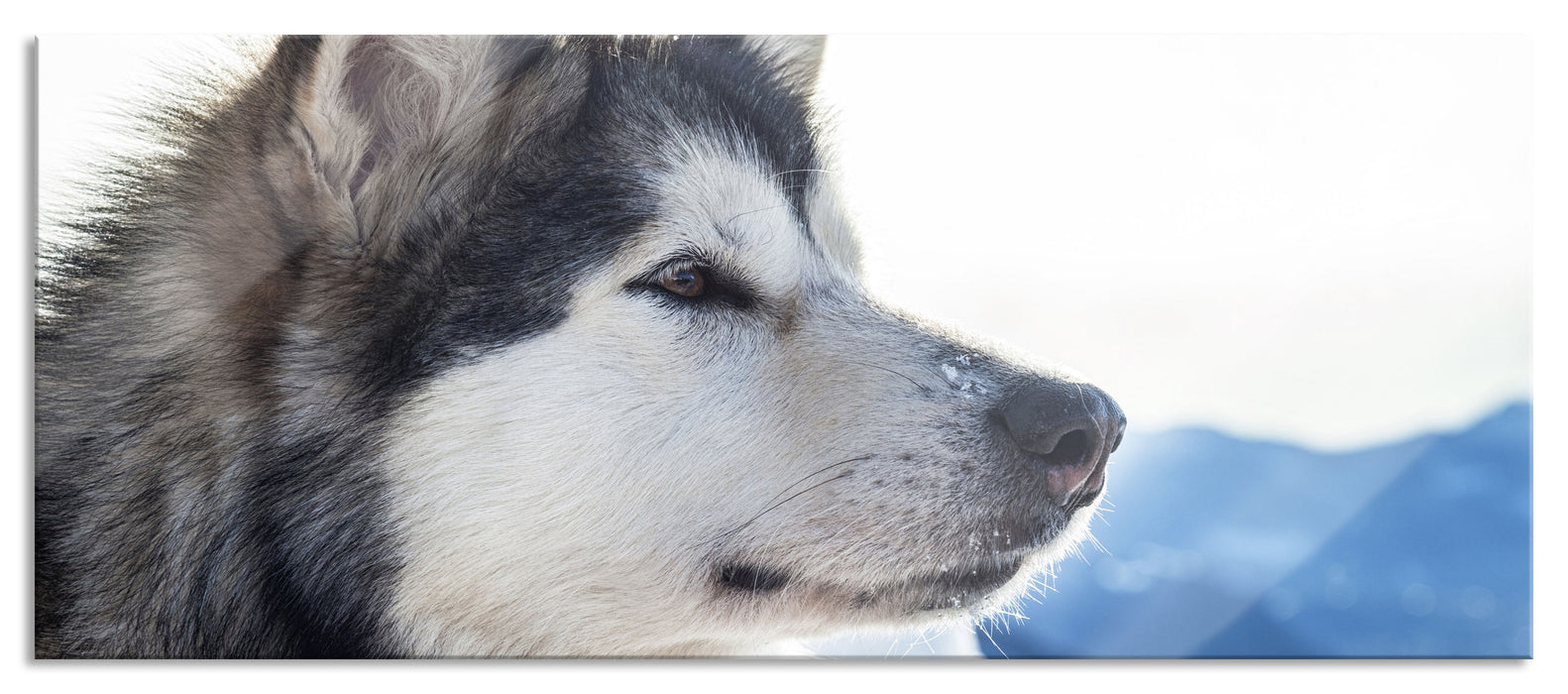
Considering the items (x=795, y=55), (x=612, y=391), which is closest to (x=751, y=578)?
(x=612, y=391)

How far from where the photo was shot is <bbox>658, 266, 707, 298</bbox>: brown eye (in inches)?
58.9

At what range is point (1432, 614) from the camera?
1919mm

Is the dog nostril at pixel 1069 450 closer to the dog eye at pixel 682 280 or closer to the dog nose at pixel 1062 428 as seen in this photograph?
the dog nose at pixel 1062 428

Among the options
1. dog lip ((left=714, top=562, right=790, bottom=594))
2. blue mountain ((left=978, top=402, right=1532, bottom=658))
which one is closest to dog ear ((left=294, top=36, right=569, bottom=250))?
dog lip ((left=714, top=562, right=790, bottom=594))

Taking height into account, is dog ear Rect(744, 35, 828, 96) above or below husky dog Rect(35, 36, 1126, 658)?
above

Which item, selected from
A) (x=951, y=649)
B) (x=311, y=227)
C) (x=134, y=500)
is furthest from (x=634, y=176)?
(x=951, y=649)

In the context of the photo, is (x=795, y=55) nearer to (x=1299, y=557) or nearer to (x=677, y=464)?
(x=677, y=464)

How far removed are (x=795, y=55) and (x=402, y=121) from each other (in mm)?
674

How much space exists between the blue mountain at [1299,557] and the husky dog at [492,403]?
0.44 metres

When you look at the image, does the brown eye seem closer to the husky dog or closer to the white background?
the husky dog

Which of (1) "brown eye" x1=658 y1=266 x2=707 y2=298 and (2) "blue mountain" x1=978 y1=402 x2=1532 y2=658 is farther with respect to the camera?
(2) "blue mountain" x1=978 y1=402 x2=1532 y2=658

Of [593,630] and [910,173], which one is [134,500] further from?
[910,173]

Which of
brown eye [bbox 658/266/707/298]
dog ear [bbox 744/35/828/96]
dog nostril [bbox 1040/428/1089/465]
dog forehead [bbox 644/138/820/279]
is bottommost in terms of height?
dog nostril [bbox 1040/428/1089/465]

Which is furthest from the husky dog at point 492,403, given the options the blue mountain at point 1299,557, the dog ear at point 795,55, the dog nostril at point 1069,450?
the blue mountain at point 1299,557
